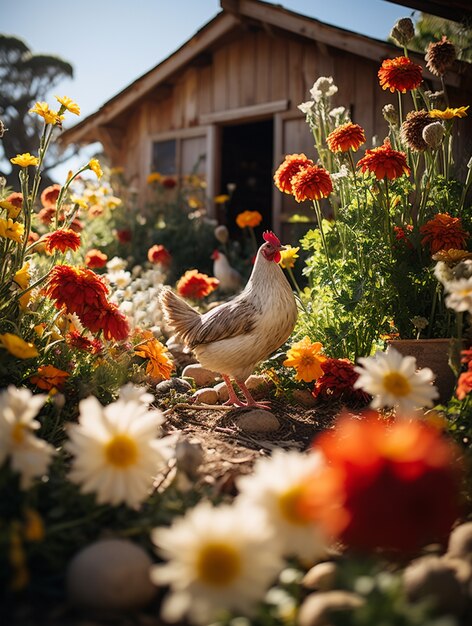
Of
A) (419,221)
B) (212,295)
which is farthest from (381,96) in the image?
(419,221)

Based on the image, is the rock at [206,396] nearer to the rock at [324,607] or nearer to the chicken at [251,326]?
the chicken at [251,326]

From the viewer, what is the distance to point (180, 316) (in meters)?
3.42

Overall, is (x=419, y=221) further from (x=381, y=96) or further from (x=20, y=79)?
(x=20, y=79)

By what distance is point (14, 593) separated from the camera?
4.42 feet

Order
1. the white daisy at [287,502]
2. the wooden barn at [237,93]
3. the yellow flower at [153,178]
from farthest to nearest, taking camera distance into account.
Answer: the yellow flower at [153,178] < the wooden barn at [237,93] < the white daisy at [287,502]

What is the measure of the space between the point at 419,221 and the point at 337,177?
→ 584 millimetres

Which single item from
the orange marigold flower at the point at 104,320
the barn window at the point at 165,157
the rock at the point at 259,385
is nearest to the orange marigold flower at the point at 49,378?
the orange marigold flower at the point at 104,320

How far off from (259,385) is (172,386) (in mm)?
578

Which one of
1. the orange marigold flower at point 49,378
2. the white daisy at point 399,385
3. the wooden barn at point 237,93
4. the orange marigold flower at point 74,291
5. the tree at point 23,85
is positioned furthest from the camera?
the tree at point 23,85

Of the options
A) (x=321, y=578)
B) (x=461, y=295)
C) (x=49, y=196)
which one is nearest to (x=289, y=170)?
(x=461, y=295)

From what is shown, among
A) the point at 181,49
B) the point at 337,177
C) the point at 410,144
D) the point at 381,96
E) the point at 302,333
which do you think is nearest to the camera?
the point at 410,144

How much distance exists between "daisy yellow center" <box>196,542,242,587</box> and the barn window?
25.9 ft

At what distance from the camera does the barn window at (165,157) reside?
8492 mm

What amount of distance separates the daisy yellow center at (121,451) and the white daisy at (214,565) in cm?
34
